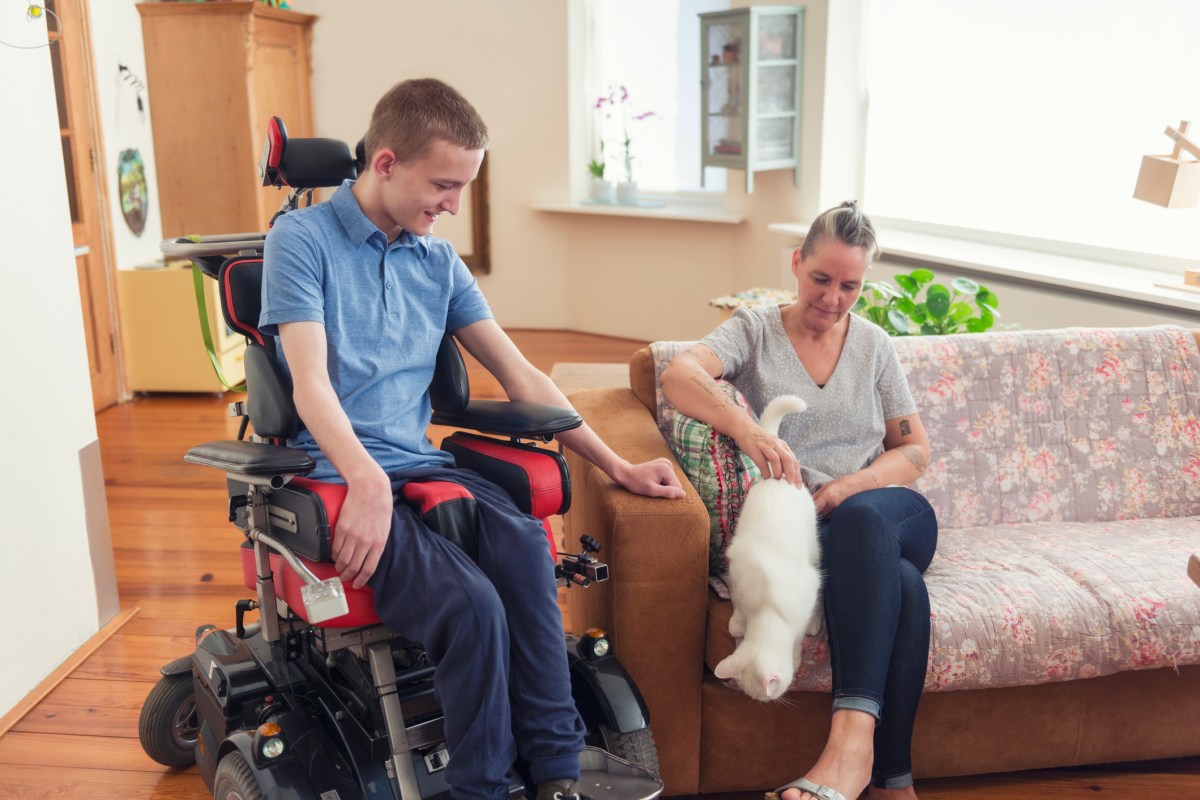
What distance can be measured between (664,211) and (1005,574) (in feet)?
12.4

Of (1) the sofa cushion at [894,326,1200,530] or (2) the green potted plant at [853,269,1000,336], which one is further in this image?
(2) the green potted plant at [853,269,1000,336]

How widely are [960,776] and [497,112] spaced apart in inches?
183

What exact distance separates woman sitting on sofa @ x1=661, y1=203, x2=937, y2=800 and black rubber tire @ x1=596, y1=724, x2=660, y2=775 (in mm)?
206

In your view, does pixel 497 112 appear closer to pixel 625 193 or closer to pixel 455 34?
pixel 455 34

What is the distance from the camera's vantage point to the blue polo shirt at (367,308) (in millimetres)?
1551

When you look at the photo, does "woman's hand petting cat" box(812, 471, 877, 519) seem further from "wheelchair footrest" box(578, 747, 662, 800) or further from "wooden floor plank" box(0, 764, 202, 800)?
"wooden floor plank" box(0, 764, 202, 800)

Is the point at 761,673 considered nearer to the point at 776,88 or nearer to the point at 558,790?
the point at 558,790

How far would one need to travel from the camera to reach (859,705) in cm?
170

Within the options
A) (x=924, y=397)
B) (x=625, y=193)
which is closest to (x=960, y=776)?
(x=924, y=397)

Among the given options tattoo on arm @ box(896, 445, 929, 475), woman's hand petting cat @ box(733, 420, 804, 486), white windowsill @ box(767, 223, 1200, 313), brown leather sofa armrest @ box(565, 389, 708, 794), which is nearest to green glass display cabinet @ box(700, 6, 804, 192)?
white windowsill @ box(767, 223, 1200, 313)

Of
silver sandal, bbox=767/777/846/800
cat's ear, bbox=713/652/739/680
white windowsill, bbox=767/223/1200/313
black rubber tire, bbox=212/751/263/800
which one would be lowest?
silver sandal, bbox=767/777/846/800

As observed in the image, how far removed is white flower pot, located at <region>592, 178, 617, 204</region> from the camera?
18.9 feet

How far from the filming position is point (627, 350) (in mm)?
5652

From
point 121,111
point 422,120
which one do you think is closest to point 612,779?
point 422,120
